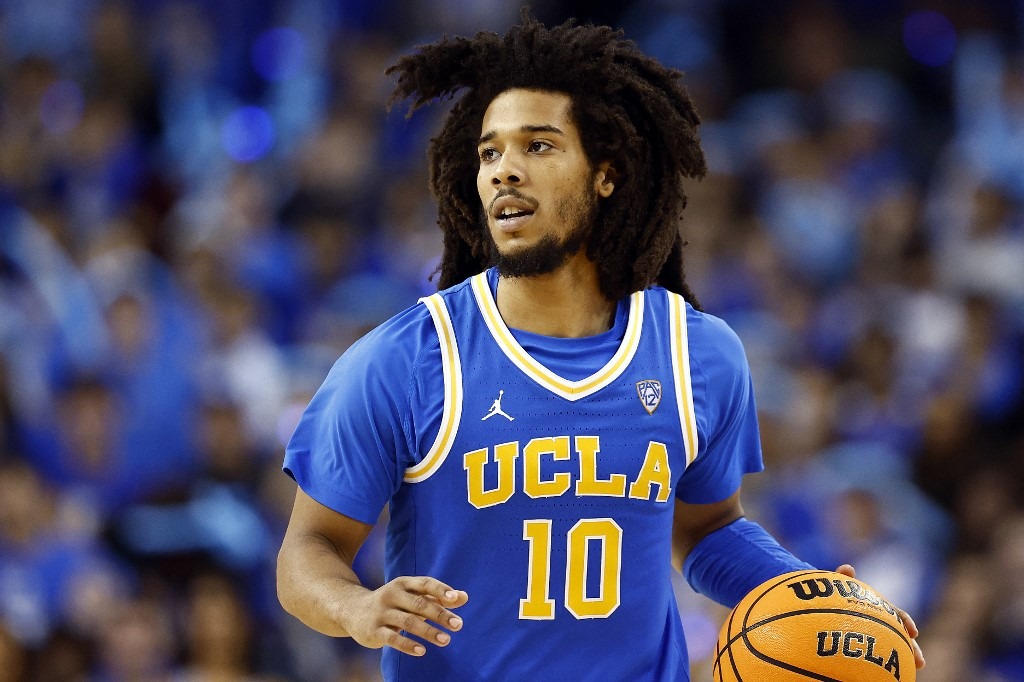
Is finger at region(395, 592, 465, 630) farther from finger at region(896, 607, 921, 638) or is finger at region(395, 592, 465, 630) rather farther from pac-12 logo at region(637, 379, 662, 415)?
finger at region(896, 607, 921, 638)

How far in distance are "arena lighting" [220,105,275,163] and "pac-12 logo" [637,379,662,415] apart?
19.4ft

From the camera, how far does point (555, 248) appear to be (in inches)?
137

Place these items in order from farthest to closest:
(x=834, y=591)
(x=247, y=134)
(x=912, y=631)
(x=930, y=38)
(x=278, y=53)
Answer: (x=930, y=38) < (x=278, y=53) < (x=247, y=134) < (x=912, y=631) < (x=834, y=591)

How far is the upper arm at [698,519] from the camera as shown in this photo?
3777mm

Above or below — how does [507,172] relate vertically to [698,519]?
above

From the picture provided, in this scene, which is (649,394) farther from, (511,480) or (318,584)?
(318,584)

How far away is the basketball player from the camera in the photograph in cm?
331

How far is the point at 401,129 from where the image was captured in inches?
354

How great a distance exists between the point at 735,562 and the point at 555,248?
3.14 feet

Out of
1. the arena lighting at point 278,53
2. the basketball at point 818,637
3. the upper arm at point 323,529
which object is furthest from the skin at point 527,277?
the arena lighting at point 278,53

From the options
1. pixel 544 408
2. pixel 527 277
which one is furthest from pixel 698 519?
pixel 527 277

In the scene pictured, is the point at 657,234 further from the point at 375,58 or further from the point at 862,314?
the point at 375,58

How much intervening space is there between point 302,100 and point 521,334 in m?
6.07

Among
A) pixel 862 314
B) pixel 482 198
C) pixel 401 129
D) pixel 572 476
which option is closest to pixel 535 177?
pixel 482 198
